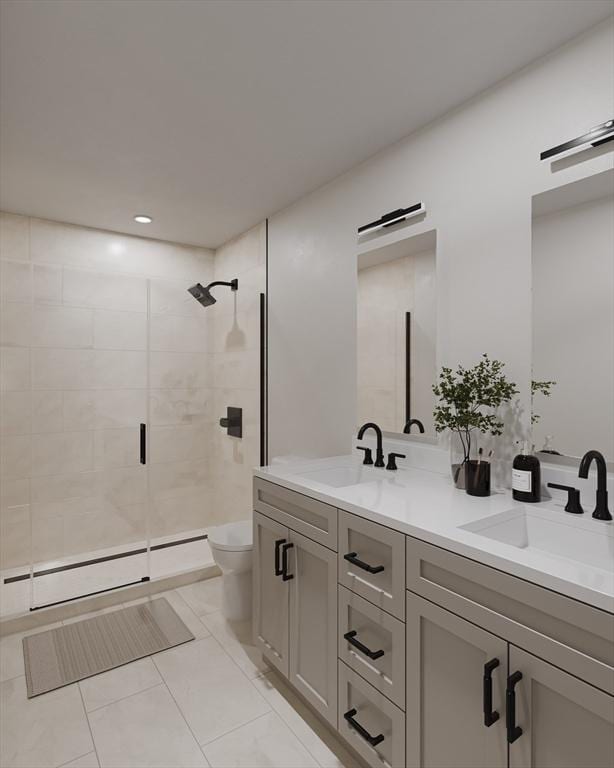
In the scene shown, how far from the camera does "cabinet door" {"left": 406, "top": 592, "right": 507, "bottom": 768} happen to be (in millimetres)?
1112

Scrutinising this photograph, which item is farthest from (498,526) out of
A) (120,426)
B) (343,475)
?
(120,426)

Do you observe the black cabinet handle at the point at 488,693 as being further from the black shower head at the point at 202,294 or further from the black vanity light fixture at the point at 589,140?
the black shower head at the point at 202,294

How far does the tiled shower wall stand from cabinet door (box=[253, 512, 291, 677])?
4.34ft

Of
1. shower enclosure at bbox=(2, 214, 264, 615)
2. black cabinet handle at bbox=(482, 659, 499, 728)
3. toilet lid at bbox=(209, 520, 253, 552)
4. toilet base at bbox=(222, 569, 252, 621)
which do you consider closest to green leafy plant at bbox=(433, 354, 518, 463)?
black cabinet handle at bbox=(482, 659, 499, 728)

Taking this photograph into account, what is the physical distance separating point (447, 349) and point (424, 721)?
1.33 meters

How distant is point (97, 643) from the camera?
2443 mm

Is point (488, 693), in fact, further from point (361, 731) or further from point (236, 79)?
point (236, 79)

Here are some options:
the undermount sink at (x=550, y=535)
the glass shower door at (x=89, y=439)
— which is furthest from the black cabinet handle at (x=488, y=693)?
the glass shower door at (x=89, y=439)

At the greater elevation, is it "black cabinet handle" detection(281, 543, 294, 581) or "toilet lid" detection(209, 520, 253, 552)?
"black cabinet handle" detection(281, 543, 294, 581)

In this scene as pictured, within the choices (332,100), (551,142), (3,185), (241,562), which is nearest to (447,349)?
(551,142)

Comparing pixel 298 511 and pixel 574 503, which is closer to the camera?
pixel 574 503

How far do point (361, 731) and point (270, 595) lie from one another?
0.67 meters

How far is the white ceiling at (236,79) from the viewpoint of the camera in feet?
4.85

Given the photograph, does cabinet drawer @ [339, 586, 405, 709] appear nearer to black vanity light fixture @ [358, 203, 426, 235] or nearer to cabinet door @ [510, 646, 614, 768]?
cabinet door @ [510, 646, 614, 768]
